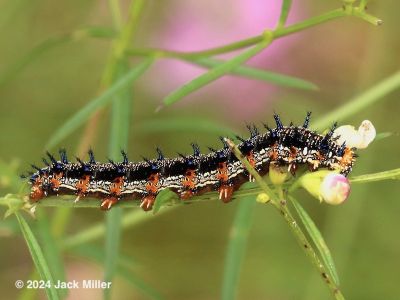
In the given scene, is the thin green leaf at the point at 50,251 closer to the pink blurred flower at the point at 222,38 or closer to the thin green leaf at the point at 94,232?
the thin green leaf at the point at 94,232

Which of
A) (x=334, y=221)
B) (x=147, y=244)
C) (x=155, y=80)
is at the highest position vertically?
(x=155, y=80)


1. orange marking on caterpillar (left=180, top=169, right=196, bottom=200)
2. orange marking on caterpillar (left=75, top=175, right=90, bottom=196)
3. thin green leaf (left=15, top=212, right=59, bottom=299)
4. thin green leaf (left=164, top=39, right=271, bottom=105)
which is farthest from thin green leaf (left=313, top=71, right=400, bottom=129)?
thin green leaf (left=15, top=212, right=59, bottom=299)

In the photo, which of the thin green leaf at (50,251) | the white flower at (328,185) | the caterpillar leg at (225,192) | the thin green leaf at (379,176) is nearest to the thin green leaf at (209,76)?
the caterpillar leg at (225,192)

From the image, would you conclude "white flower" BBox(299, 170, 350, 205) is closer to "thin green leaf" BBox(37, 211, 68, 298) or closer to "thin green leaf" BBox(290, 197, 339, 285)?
"thin green leaf" BBox(290, 197, 339, 285)

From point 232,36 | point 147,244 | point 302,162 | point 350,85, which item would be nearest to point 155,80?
point 232,36

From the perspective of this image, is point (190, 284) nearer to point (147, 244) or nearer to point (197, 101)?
point (147, 244)

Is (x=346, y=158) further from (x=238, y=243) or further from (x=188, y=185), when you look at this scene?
(x=238, y=243)
